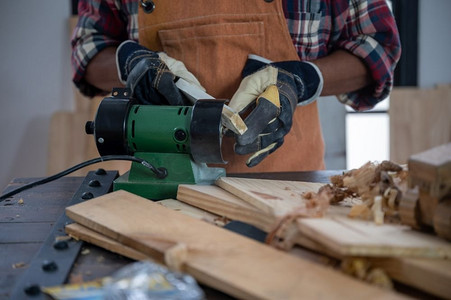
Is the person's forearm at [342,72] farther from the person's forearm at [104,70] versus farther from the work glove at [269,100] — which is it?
the person's forearm at [104,70]

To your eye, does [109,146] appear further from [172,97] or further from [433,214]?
[433,214]

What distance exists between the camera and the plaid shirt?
175 cm

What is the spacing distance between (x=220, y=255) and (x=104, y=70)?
1.30 meters

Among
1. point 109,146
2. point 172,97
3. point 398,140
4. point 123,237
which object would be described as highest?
point 172,97

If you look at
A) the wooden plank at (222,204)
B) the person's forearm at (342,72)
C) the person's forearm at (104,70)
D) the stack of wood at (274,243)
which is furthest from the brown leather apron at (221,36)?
the stack of wood at (274,243)

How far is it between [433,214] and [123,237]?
540mm

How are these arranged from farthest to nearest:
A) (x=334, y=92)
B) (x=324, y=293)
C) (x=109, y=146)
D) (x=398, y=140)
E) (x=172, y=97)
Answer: (x=398, y=140)
(x=334, y=92)
(x=172, y=97)
(x=109, y=146)
(x=324, y=293)

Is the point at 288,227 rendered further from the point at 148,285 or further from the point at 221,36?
the point at 221,36

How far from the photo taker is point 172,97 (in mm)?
1442

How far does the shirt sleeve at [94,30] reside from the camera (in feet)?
6.35

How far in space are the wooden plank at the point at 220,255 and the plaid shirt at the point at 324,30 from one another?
0.94 metres

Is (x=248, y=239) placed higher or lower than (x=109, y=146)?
lower

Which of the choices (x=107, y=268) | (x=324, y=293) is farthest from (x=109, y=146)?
(x=324, y=293)

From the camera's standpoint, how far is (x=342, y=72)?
5.95ft
